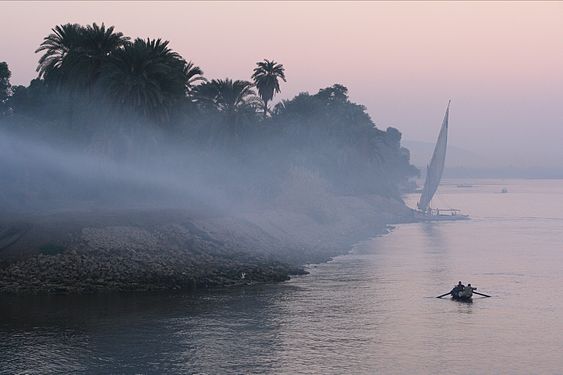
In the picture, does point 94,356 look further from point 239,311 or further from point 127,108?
Answer: point 127,108

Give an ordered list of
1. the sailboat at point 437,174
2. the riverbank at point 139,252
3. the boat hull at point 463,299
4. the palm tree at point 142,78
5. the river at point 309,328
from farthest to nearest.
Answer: the sailboat at point 437,174
the palm tree at point 142,78
the riverbank at point 139,252
the boat hull at point 463,299
the river at point 309,328

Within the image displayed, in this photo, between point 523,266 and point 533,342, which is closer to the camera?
point 533,342

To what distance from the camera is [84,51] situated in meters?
96.4

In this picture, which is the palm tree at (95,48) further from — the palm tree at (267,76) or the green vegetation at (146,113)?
the palm tree at (267,76)

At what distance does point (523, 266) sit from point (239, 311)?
4618 centimetres

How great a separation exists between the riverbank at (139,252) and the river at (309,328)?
317cm

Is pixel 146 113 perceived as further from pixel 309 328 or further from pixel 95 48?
pixel 309 328

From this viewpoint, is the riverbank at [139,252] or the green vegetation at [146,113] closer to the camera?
the riverbank at [139,252]

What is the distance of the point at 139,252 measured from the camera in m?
76.2

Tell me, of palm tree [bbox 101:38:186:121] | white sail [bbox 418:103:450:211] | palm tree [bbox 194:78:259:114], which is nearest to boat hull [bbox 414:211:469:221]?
white sail [bbox 418:103:450:211]

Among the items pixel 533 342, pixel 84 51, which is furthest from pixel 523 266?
pixel 84 51

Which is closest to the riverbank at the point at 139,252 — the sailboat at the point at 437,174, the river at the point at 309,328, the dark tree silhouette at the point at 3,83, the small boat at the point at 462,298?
the river at the point at 309,328

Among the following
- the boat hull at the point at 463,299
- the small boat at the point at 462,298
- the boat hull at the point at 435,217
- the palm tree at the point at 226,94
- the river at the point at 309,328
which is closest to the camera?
the river at the point at 309,328

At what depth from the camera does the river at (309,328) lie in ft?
157
